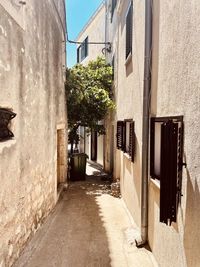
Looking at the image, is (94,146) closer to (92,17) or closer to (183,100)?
(92,17)

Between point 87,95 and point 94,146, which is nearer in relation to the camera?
point 87,95

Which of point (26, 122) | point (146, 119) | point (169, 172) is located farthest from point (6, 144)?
point (146, 119)

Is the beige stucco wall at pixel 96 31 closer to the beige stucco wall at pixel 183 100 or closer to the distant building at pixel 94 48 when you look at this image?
the distant building at pixel 94 48

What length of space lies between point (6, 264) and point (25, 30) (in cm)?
409

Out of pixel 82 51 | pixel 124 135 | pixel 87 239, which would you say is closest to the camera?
pixel 87 239

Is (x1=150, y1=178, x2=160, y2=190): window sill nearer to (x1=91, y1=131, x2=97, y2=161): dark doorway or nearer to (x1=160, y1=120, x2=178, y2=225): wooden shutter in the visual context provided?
(x1=160, y1=120, x2=178, y2=225): wooden shutter

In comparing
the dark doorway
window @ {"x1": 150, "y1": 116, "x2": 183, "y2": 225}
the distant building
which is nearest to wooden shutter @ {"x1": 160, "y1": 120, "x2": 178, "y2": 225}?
window @ {"x1": 150, "y1": 116, "x2": 183, "y2": 225}

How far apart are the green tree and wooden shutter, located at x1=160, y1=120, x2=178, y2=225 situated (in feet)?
30.1

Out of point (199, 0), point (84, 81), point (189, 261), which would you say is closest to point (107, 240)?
point (189, 261)

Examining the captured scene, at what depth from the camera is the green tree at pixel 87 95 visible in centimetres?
1305

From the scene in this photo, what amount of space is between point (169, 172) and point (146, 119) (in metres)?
2.26

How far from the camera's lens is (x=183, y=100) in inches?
150

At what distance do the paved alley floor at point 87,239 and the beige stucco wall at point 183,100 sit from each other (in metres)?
0.88

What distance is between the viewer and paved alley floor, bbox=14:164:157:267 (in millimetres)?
5422
